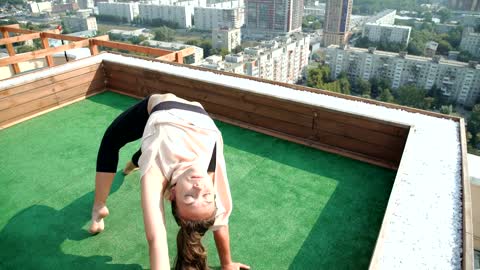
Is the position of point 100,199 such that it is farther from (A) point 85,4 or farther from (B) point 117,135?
(A) point 85,4

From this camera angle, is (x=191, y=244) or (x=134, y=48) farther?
(x=134, y=48)

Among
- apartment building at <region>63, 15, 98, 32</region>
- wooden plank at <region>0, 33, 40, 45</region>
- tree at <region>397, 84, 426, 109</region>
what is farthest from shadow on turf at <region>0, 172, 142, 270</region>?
apartment building at <region>63, 15, 98, 32</region>

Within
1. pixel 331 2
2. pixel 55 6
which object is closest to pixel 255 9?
pixel 331 2

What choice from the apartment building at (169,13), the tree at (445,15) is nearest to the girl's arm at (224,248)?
the apartment building at (169,13)

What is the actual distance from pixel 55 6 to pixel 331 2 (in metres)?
56.9

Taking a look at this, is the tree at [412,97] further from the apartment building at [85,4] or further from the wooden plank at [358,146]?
the apartment building at [85,4]

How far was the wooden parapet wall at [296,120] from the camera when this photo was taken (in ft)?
9.89

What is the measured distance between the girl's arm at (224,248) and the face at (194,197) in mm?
467

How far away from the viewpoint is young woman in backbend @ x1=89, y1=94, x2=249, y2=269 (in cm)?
123

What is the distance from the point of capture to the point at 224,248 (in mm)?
1799

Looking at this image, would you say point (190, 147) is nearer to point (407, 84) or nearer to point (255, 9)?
point (407, 84)

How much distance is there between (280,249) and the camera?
7.18ft

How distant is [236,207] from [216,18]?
6069 centimetres

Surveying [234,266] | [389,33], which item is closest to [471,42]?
[389,33]
